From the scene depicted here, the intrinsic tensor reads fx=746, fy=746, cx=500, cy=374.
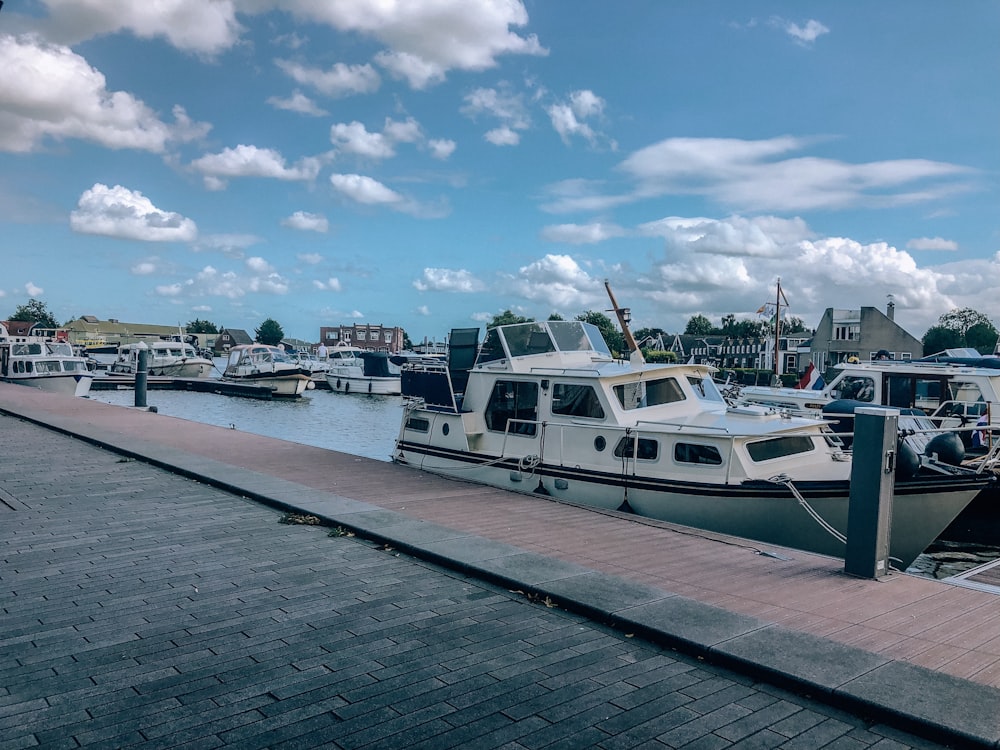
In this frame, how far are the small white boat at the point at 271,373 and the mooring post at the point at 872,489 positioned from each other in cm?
4598

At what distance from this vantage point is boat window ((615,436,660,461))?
11789mm

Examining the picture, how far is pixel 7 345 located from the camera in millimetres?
45312

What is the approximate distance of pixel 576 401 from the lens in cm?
1279

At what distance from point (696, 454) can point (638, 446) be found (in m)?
0.96

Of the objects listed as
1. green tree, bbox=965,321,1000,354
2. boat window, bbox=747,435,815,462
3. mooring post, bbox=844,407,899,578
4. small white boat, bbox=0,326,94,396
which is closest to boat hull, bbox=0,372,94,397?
small white boat, bbox=0,326,94,396

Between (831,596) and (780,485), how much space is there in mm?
4452

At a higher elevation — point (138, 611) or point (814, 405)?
point (814, 405)

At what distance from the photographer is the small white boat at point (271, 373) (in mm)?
49500

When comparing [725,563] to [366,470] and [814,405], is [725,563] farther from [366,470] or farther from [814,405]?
[814,405]

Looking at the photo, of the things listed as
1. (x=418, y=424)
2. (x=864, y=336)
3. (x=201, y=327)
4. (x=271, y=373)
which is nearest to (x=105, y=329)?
(x=201, y=327)

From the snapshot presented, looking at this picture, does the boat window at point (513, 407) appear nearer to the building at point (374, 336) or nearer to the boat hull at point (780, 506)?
the boat hull at point (780, 506)

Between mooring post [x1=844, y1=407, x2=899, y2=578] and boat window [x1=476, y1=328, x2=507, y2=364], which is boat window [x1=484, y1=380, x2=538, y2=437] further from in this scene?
mooring post [x1=844, y1=407, x2=899, y2=578]

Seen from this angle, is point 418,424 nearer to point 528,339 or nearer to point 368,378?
point 528,339

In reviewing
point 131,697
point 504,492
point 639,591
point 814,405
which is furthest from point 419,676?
point 814,405
